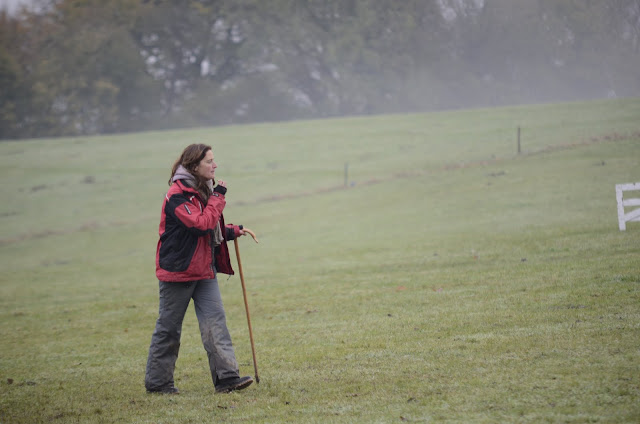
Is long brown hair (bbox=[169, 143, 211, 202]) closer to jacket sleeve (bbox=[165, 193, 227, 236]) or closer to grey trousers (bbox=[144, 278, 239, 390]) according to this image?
jacket sleeve (bbox=[165, 193, 227, 236])

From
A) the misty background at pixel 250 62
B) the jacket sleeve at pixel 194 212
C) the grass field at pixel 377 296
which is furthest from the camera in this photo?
the misty background at pixel 250 62

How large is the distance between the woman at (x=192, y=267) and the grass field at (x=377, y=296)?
0.30 meters

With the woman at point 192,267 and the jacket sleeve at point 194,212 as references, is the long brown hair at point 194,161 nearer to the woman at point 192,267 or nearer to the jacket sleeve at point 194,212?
the woman at point 192,267

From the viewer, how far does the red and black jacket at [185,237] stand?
682cm

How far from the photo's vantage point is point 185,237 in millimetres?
6973

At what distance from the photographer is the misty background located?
233 ft

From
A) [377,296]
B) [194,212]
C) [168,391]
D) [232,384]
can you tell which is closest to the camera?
[194,212]

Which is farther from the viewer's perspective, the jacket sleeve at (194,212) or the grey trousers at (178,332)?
the grey trousers at (178,332)

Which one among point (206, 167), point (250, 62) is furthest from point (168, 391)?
point (250, 62)

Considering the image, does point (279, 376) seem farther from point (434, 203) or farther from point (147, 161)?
point (147, 161)

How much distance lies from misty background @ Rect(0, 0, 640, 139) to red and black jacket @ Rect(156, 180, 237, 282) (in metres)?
67.1

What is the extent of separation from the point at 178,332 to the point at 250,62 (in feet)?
247

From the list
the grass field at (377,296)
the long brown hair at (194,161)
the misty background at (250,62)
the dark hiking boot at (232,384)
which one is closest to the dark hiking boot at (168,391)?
the grass field at (377,296)

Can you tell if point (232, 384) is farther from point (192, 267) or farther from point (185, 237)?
point (185, 237)
